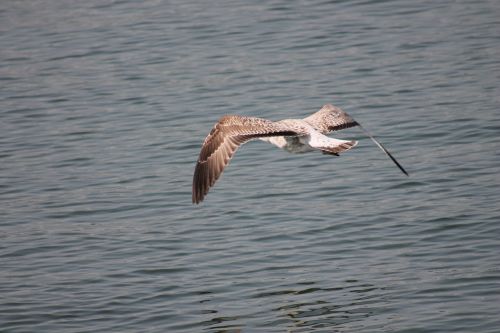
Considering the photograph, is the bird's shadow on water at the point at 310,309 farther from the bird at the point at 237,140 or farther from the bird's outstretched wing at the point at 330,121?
the bird's outstretched wing at the point at 330,121

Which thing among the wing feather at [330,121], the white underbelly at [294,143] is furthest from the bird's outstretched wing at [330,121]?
the white underbelly at [294,143]

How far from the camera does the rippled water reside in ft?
35.8

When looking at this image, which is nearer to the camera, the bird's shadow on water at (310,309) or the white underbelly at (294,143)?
the bird's shadow on water at (310,309)

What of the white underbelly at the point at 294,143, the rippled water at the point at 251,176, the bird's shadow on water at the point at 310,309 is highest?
the white underbelly at the point at 294,143

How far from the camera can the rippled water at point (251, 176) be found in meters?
10.9

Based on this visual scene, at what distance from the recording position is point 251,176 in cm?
1460

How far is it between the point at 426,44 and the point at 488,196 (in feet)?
23.8

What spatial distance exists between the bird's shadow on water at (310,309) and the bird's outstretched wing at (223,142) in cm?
137

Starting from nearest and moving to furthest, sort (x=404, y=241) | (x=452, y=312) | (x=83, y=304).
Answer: (x=452, y=312) → (x=83, y=304) → (x=404, y=241)

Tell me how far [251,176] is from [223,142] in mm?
3003

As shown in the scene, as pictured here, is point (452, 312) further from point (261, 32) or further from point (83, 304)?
point (261, 32)

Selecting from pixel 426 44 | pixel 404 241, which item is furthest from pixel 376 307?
pixel 426 44

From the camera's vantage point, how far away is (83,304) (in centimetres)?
1123

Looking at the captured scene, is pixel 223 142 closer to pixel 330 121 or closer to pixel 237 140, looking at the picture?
pixel 237 140
